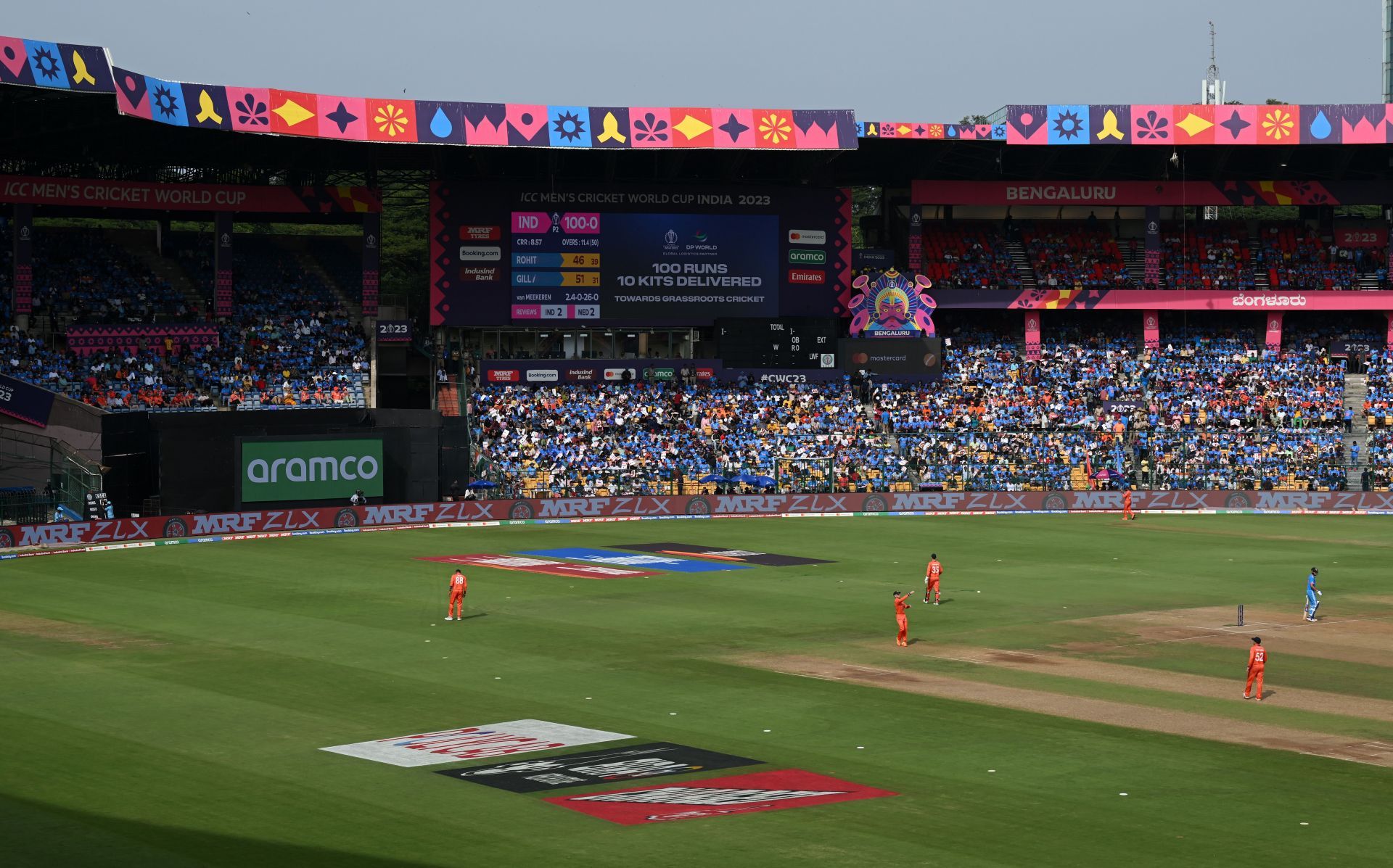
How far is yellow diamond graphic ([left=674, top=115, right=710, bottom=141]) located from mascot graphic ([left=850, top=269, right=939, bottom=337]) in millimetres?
11754

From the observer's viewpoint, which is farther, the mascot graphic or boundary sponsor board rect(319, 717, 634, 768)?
the mascot graphic

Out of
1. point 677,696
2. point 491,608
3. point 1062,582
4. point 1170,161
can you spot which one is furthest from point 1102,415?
point 677,696

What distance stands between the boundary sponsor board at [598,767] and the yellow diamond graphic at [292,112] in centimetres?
5057

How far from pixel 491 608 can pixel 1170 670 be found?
1653 centimetres

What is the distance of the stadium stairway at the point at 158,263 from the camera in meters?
75.0

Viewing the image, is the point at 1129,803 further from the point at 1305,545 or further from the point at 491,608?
the point at 1305,545

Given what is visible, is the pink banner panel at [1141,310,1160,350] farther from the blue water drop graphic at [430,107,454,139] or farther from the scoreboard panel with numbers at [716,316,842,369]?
the blue water drop graphic at [430,107,454,139]

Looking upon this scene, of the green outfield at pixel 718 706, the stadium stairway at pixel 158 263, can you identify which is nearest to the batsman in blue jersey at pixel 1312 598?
the green outfield at pixel 718 706

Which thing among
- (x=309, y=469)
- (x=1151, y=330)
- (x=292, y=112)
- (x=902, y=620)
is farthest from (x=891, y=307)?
(x=902, y=620)

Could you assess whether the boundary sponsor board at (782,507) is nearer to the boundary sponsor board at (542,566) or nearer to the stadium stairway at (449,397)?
the stadium stairway at (449,397)

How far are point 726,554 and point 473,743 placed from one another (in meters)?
28.3

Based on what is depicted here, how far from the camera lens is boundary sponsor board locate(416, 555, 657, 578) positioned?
46.7 meters

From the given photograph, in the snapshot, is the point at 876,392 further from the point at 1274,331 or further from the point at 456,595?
the point at 456,595

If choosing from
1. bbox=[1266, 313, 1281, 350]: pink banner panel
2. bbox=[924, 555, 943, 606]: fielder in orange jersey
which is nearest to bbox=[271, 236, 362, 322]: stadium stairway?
bbox=[924, 555, 943, 606]: fielder in orange jersey
